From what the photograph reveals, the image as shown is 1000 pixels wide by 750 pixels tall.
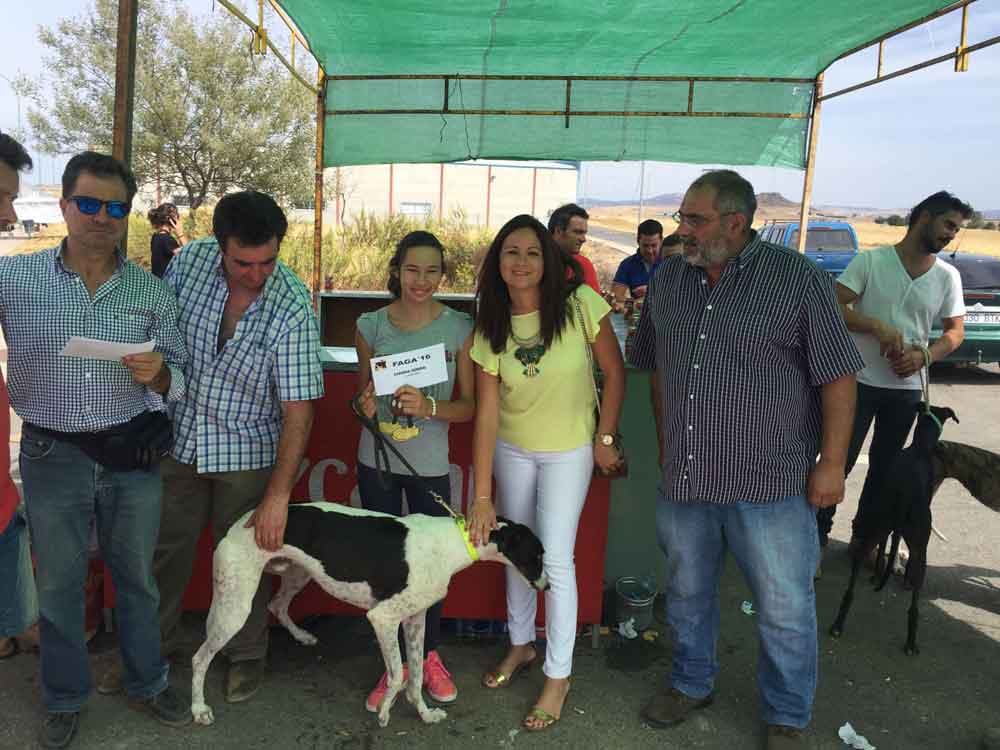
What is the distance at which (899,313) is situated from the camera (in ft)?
12.6

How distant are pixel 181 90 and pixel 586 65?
54.5 ft

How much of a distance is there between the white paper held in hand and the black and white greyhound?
750 millimetres

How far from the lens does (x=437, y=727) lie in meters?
2.83

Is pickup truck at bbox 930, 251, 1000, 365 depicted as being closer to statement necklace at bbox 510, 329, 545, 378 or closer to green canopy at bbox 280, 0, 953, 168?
green canopy at bbox 280, 0, 953, 168

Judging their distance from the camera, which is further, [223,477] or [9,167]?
[223,477]

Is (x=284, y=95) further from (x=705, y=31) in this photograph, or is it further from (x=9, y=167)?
(x=9, y=167)

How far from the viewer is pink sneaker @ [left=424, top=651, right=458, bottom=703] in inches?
117

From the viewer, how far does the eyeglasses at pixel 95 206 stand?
2.30 m

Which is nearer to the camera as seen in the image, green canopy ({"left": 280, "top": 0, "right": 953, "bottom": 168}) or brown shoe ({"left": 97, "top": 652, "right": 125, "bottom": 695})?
brown shoe ({"left": 97, "top": 652, "right": 125, "bottom": 695})

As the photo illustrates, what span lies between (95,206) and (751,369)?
219 cm

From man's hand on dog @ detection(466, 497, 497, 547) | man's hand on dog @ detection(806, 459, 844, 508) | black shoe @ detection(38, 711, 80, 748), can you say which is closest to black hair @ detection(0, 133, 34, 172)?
man's hand on dog @ detection(466, 497, 497, 547)

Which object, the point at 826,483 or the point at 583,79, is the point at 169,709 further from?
the point at 583,79

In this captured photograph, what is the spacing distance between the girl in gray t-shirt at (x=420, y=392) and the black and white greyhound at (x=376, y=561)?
0.65 ft

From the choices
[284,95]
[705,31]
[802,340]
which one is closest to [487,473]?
[802,340]
